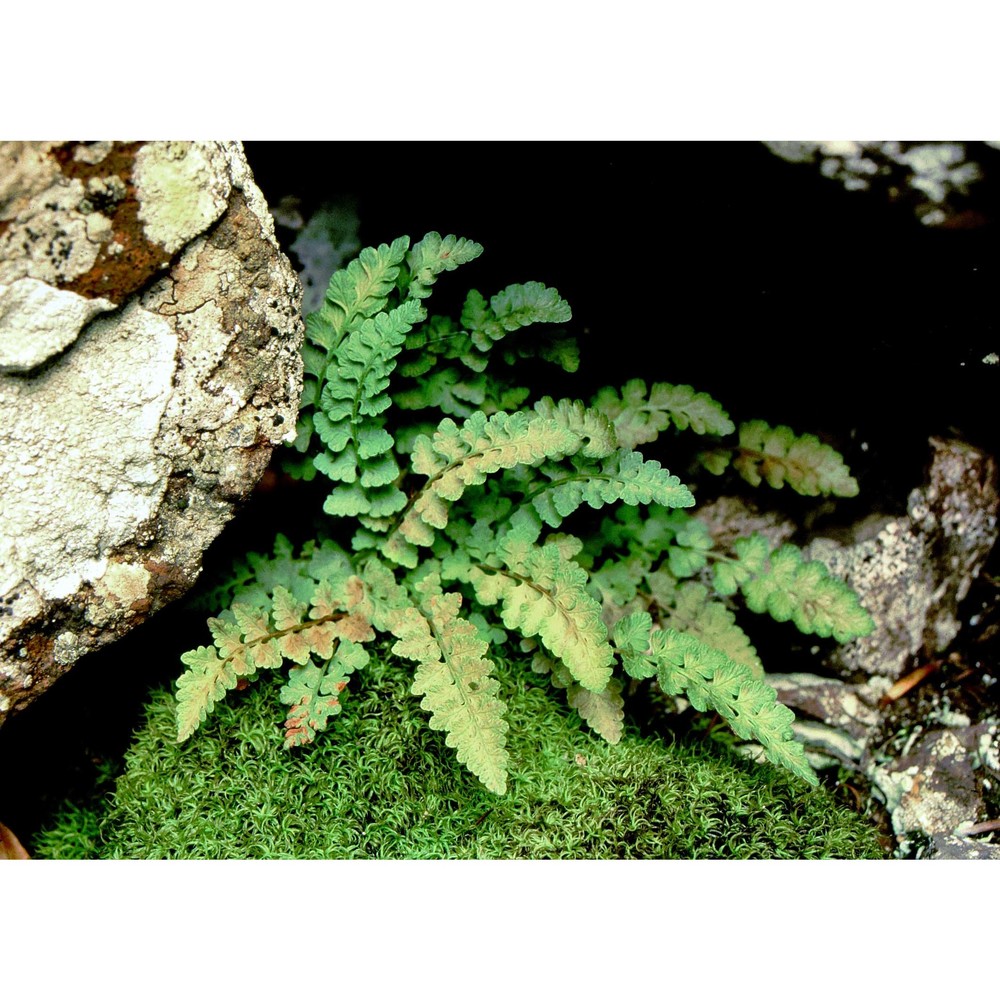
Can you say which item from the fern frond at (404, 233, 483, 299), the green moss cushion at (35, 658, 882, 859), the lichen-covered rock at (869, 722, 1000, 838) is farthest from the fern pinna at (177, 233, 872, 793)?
the lichen-covered rock at (869, 722, 1000, 838)

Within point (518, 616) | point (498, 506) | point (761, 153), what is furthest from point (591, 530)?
point (761, 153)

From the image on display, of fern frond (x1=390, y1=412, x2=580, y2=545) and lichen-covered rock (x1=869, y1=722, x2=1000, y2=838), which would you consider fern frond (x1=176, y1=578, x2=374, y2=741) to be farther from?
lichen-covered rock (x1=869, y1=722, x2=1000, y2=838)

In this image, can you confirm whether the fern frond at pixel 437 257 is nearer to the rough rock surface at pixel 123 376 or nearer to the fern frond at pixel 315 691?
the rough rock surface at pixel 123 376

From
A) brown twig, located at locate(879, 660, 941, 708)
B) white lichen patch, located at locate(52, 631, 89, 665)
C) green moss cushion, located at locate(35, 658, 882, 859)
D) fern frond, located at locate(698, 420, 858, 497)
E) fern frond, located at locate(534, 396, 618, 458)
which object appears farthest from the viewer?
brown twig, located at locate(879, 660, 941, 708)

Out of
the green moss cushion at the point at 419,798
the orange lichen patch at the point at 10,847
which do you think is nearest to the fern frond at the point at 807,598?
the green moss cushion at the point at 419,798

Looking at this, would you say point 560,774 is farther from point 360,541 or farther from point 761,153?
point 761,153

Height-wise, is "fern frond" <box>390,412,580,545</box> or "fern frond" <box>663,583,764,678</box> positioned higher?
"fern frond" <box>390,412,580,545</box>
